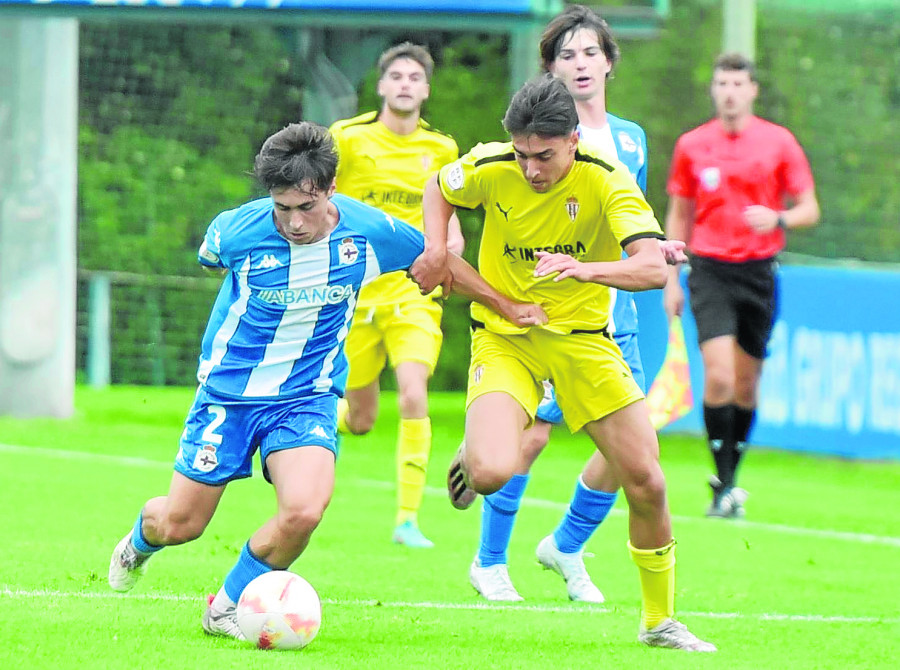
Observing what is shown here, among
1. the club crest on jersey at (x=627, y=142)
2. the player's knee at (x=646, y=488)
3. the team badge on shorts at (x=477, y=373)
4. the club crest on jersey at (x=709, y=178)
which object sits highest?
the club crest on jersey at (x=627, y=142)

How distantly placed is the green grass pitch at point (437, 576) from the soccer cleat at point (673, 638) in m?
0.05

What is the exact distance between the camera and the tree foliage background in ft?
57.9

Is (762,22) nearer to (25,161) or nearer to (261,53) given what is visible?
(261,53)

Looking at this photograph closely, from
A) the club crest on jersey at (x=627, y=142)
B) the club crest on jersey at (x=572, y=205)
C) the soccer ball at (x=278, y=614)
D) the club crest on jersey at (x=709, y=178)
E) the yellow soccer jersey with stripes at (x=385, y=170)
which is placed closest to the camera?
the soccer ball at (x=278, y=614)

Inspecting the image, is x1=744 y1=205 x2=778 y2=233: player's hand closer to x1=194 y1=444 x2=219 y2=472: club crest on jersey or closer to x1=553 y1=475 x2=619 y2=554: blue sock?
x1=553 y1=475 x2=619 y2=554: blue sock

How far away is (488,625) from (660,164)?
14415 millimetres

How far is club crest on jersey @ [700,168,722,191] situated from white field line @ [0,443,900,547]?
5.97ft

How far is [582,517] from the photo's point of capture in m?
6.83

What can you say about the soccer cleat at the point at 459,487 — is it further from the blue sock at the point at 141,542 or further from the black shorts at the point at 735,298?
the black shorts at the point at 735,298

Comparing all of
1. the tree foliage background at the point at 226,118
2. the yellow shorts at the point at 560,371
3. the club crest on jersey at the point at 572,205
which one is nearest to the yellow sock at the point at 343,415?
the yellow shorts at the point at 560,371

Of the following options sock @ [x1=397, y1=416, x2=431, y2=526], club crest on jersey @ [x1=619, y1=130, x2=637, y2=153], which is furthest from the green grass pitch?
club crest on jersey @ [x1=619, y1=130, x2=637, y2=153]

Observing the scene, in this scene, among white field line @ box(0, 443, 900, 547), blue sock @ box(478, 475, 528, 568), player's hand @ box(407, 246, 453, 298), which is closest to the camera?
player's hand @ box(407, 246, 453, 298)

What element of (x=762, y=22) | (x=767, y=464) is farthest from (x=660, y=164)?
(x=767, y=464)

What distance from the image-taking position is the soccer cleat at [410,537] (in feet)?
26.0
